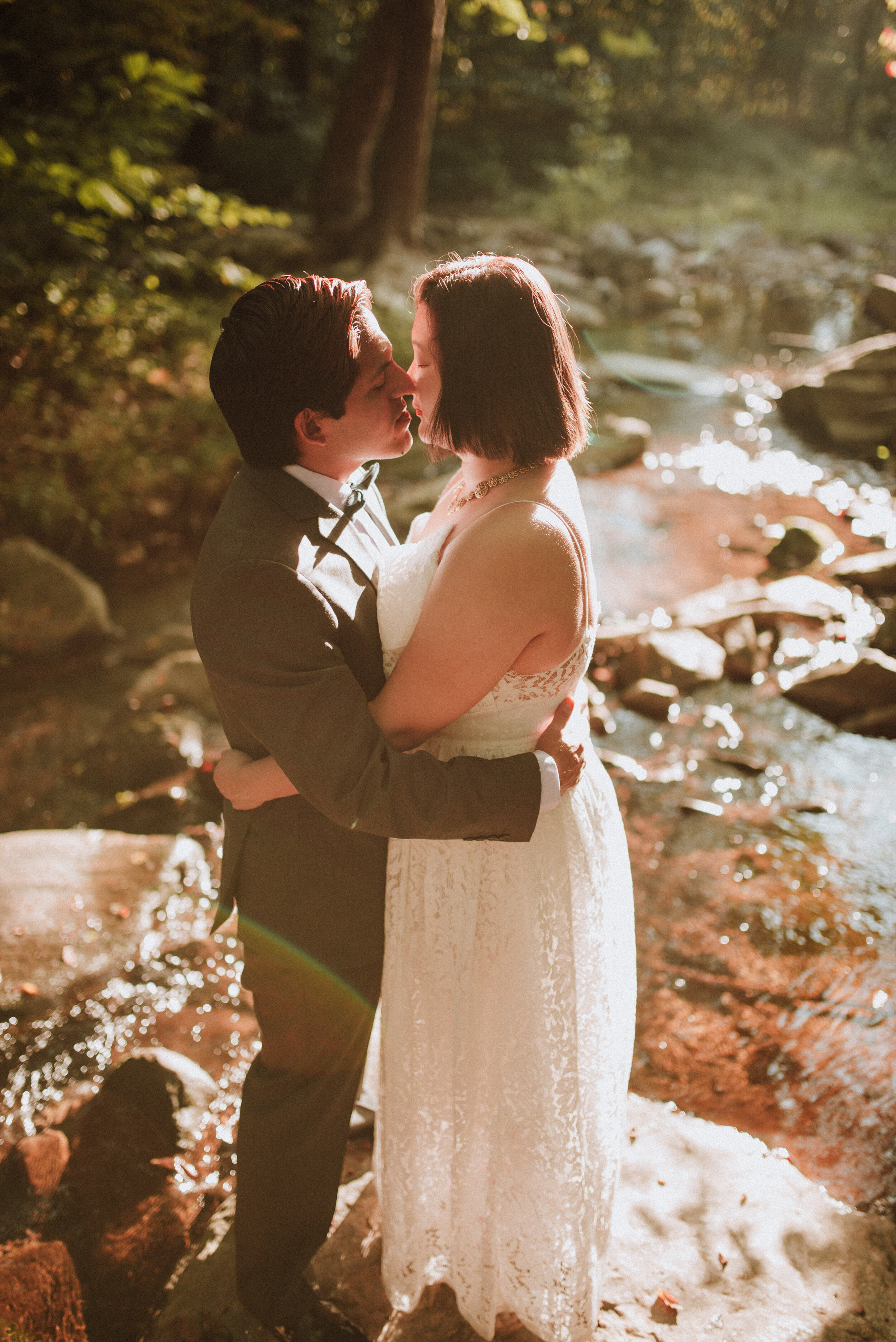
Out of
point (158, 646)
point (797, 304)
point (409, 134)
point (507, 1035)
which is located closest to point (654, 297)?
point (797, 304)

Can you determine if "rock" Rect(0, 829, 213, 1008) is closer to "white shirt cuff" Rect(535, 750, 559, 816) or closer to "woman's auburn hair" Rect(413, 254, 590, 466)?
"white shirt cuff" Rect(535, 750, 559, 816)

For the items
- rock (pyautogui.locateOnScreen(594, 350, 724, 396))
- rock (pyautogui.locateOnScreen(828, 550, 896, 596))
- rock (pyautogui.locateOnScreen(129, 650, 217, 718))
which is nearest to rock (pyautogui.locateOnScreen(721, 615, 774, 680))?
rock (pyautogui.locateOnScreen(828, 550, 896, 596))

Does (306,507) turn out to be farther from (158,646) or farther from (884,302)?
(884,302)

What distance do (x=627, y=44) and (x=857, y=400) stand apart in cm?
1315

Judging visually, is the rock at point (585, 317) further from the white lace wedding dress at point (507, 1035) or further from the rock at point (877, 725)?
the white lace wedding dress at point (507, 1035)

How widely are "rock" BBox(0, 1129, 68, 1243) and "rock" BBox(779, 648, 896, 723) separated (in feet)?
14.3

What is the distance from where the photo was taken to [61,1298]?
230 cm

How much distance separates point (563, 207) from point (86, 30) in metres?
14.1

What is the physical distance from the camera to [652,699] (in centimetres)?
523

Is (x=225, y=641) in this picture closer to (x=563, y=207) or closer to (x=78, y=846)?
(x=78, y=846)

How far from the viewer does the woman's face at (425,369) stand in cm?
163

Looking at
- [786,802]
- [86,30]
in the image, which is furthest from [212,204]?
[786,802]

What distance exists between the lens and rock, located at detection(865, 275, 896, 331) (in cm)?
1126

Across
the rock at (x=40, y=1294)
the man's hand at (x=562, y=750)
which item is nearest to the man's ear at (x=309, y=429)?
the man's hand at (x=562, y=750)
